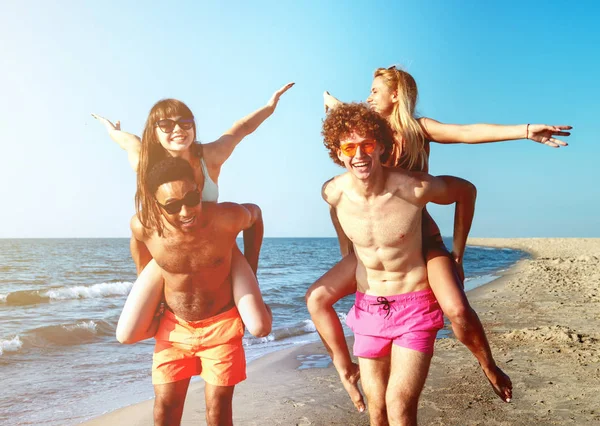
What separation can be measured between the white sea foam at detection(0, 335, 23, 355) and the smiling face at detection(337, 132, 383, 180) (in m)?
9.12

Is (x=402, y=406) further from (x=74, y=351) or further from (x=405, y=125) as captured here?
(x=74, y=351)

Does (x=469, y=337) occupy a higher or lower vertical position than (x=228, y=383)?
higher

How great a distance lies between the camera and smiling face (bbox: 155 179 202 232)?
365 centimetres

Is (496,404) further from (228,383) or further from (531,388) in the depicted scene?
(228,383)

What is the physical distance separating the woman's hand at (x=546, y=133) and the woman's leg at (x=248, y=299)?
223 centimetres

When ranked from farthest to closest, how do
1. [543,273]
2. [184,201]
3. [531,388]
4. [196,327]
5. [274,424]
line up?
[543,273] → [531,388] → [274,424] → [196,327] → [184,201]

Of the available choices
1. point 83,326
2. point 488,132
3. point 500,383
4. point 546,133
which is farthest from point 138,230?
point 83,326

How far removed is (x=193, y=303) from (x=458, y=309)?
186 cm

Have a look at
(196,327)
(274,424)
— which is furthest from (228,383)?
(274,424)

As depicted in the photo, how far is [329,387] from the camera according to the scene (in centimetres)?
755

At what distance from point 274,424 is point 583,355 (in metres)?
Result: 5.30

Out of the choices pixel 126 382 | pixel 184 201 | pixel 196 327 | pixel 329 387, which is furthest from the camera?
pixel 126 382

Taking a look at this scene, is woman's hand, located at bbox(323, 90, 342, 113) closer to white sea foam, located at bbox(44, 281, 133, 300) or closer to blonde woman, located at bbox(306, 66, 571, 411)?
blonde woman, located at bbox(306, 66, 571, 411)

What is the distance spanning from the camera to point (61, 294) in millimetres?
19266
